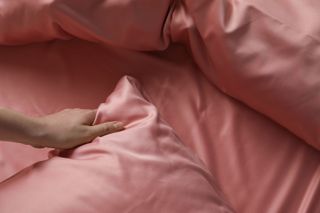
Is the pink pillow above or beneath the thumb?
beneath

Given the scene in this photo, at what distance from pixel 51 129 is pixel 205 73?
12.0 inches

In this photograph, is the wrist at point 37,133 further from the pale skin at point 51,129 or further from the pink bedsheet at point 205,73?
the pink bedsheet at point 205,73

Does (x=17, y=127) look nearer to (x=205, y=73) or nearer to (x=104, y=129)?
(x=104, y=129)

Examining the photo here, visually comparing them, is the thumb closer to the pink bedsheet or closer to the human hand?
the human hand

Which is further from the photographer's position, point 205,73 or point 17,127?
point 205,73

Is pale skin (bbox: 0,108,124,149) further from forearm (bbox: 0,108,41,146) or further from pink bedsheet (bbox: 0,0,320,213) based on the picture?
pink bedsheet (bbox: 0,0,320,213)

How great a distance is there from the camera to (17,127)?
0.81 metres

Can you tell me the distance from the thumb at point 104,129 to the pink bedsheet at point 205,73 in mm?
118

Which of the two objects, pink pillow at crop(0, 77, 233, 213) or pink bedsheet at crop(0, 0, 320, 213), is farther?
pink bedsheet at crop(0, 0, 320, 213)

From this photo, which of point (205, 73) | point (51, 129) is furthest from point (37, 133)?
point (205, 73)

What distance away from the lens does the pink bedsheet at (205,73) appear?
85cm

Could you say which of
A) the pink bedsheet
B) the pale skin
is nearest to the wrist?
the pale skin

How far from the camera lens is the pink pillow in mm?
734

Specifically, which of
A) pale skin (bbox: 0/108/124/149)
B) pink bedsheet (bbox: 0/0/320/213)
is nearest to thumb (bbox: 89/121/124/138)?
pale skin (bbox: 0/108/124/149)
